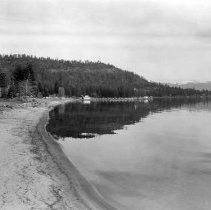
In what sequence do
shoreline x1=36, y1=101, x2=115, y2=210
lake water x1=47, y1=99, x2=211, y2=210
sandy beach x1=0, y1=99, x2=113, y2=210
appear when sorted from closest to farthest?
sandy beach x1=0, y1=99, x2=113, y2=210 < shoreline x1=36, y1=101, x2=115, y2=210 < lake water x1=47, y1=99, x2=211, y2=210

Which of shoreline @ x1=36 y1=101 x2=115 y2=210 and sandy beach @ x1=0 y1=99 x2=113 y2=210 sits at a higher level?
sandy beach @ x1=0 y1=99 x2=113 y2=210

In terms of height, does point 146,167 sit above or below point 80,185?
below

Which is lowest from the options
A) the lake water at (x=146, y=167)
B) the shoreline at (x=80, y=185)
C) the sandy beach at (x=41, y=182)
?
the lake water at (x=146, y=167)

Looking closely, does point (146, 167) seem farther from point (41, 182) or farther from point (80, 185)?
point (41, 182)

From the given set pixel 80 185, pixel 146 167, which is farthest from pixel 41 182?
pixel 146 167

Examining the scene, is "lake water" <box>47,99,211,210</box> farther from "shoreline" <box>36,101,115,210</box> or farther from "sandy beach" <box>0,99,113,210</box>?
"sandy beach" <box>0,99,113,210</box>

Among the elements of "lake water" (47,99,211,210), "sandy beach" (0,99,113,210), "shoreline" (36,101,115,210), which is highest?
"sandy beach" (0,99,113,210)

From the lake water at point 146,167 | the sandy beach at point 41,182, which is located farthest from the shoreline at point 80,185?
the lake water at point 146,167

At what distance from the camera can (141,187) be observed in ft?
73.5

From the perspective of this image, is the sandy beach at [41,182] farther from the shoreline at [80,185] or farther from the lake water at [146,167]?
the lake water at [146,167]

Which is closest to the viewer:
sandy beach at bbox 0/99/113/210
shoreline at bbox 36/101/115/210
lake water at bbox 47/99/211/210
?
sandy beach at bbox 0/99/113/210

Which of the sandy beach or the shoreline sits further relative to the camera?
the shoreline

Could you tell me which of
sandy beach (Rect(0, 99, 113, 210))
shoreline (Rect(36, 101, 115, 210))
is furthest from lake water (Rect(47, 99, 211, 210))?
sandy beach (Rect(0, 99, 113, 210))

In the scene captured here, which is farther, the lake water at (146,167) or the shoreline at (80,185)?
the lake water at (146,167)
